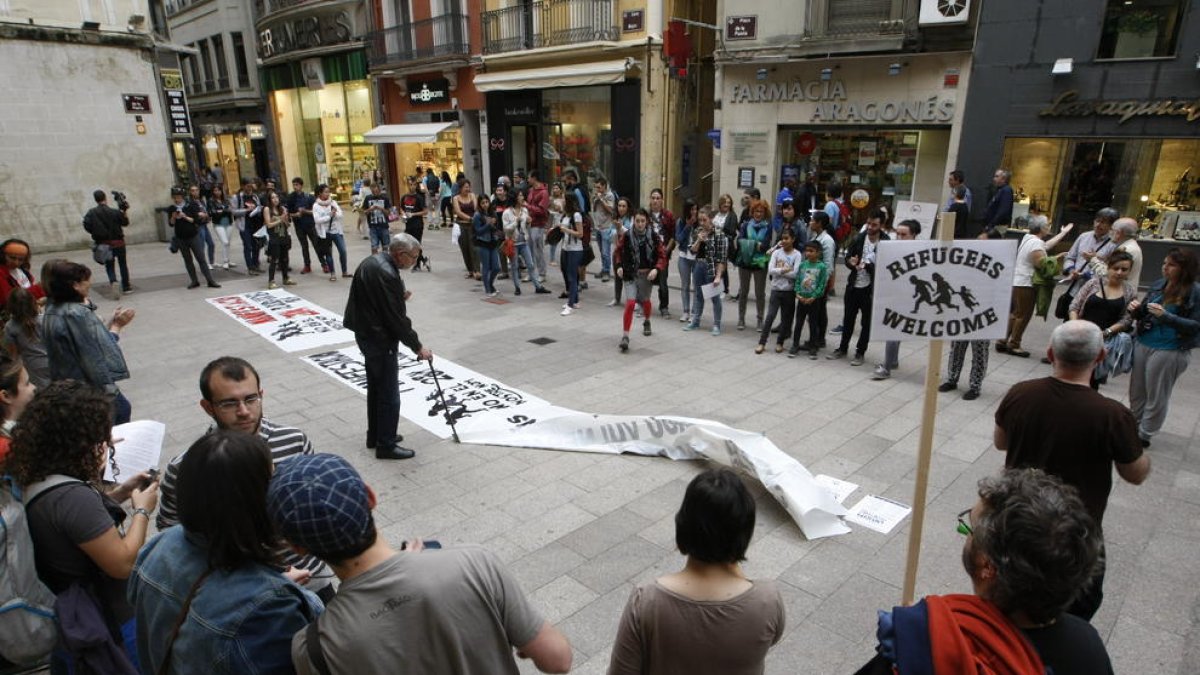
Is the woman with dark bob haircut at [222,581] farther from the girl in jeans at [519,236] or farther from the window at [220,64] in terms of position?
the window at [220,64]

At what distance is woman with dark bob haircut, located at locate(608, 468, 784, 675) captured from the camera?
77.8 inches

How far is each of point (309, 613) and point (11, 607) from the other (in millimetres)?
1347

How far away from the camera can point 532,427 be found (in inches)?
254

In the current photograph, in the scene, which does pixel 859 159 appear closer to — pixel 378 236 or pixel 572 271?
pixel 572 271

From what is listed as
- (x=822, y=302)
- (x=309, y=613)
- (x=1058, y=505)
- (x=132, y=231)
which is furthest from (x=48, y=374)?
(x=132, y=231)

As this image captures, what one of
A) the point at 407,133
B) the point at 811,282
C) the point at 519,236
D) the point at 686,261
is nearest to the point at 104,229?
the point at 519,236

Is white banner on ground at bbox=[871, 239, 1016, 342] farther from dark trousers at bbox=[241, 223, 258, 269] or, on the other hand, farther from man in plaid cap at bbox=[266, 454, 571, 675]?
dark trousers at bbox=[241, 223, 258, 269]

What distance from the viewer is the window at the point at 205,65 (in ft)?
112

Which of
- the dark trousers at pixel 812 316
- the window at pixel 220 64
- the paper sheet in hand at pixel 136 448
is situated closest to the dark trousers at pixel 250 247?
the dark trousers at pixel 812 316

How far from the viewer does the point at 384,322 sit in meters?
5.68

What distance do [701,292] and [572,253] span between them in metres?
2.50

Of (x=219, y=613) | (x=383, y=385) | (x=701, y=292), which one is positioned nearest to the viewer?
(x=219, y=613)

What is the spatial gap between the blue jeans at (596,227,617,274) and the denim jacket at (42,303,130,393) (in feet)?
29.3

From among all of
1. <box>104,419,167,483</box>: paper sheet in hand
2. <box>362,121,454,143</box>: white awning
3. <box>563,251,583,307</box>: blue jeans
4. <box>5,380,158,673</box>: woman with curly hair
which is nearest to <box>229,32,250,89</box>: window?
<box>362,121,454,143</box>: white awning
